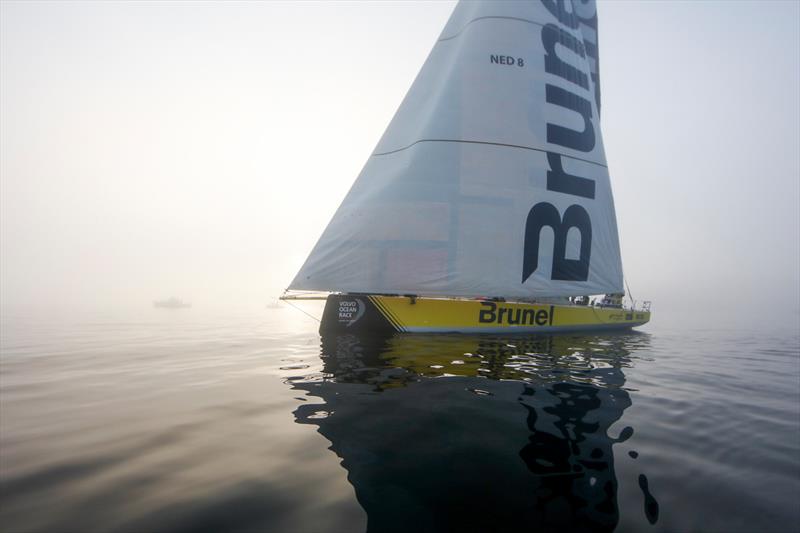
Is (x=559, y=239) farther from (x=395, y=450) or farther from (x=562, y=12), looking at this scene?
(x=395, y=450)

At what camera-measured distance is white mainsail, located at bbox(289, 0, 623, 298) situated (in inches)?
480

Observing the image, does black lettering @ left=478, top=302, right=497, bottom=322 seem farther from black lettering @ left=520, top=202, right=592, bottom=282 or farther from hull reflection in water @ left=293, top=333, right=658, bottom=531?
hull reflection in water @ left=293, top=333, right=658, bottom=531

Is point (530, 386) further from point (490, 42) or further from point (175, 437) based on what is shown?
point (490, 42)

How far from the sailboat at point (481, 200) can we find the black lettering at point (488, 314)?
0.04m

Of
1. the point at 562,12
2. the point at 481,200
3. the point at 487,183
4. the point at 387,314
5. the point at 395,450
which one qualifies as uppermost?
the point at 562,12

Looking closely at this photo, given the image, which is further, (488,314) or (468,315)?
(488,314)

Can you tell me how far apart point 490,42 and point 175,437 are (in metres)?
15.6

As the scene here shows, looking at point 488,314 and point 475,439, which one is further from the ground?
point 488,314

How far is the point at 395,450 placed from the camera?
3568 mm

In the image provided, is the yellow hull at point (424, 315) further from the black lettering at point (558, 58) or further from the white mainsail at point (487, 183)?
the black lettering at point (558, 58)

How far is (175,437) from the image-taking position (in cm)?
394

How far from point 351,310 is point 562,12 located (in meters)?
15.4

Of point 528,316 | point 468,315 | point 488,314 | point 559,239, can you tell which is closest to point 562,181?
point 559,239

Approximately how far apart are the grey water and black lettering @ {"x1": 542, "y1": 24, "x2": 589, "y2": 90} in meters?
12.7
